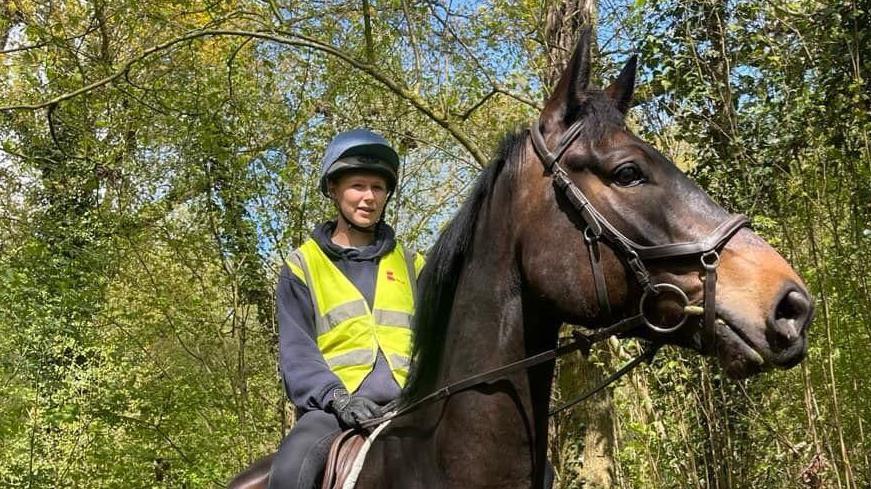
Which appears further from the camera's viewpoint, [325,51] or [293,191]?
[293,191]

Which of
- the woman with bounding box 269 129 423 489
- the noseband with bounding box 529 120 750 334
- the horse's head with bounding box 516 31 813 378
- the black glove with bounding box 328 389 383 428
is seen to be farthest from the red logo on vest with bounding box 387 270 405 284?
the noseband with bounding box 529 120 750 334

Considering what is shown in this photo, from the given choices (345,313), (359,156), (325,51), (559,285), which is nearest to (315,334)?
(345,313)

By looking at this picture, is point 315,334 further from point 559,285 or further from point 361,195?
point 559,285

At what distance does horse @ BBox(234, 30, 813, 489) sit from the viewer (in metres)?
2.19

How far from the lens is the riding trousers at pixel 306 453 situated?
2.78 meters

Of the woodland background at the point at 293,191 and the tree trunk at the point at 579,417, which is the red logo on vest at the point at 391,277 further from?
the tree trunk at the point at 579,417

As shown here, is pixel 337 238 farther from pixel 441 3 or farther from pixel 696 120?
pixel 441 3

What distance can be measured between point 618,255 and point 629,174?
25 cm

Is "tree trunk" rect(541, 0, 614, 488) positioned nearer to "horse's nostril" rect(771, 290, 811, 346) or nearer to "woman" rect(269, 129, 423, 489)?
"woman" rect(269, 129, 423, 489)

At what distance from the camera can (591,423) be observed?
755 cm

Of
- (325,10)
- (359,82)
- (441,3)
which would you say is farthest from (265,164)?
(441,3)

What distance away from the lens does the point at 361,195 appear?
129 inches

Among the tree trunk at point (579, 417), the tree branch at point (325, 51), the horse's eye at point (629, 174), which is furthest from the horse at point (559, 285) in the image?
the tree trunk at point (579, 417)

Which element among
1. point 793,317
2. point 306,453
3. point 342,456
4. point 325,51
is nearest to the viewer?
point 793,317
